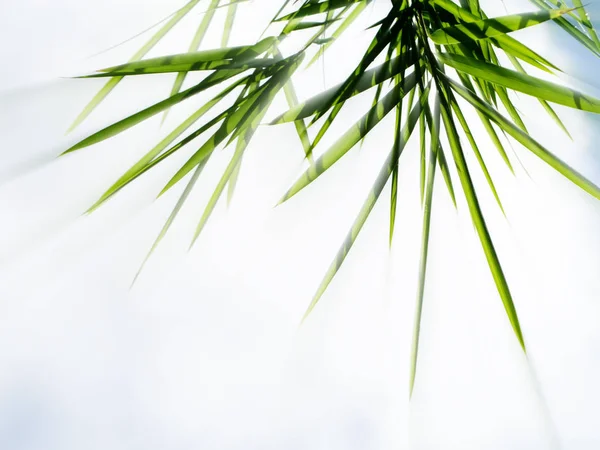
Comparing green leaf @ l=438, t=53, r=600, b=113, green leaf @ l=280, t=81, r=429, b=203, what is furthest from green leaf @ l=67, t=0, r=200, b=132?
green leaf @ l=438, t=53, r=600, b=113

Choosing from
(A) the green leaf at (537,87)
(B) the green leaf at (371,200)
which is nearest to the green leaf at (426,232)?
(B) the green leaf at (371,200)

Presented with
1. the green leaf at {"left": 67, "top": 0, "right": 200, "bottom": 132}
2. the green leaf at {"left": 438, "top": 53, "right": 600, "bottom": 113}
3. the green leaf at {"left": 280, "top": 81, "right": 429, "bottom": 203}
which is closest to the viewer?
the green leaf at {"left": 438, "top": 53, "right": 600, "bottom": 113}

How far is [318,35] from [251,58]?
0.35 ft

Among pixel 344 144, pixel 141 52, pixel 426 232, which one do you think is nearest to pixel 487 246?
pixel 426 232

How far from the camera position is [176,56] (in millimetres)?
582

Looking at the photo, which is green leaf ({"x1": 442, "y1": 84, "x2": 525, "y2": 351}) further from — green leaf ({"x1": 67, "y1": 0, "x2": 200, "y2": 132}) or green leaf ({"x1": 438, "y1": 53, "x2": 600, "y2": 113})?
green leaf ({"x1": 67, "y1": 0, "x2": 200, "y2": 132})

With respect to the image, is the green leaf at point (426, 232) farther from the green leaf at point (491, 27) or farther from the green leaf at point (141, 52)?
the green leaf at point (141, 52)

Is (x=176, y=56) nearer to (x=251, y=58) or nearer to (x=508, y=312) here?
(x=251, y=58)

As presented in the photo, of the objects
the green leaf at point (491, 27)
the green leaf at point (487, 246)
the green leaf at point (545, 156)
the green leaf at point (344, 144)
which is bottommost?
the green leaf at point (487, 246)

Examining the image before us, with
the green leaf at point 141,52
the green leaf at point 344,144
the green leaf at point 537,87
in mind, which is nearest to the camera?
the green leaf at point 537,87

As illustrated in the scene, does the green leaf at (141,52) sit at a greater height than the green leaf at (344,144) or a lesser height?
greater

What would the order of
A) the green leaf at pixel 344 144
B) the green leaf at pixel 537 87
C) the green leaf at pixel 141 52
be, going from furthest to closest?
the green leaf at pixel 141 52, the green leaf at pixel 344 144, the green leaf at pixel 537 87

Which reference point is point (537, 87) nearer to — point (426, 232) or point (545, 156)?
point (545, 156)

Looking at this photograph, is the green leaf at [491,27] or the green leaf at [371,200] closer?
the green leaf at [491,27]
